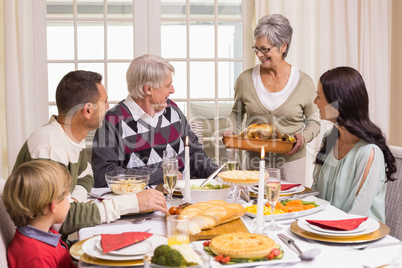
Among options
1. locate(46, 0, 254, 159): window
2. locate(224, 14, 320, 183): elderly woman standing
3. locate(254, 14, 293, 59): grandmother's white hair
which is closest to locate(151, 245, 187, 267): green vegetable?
locate(224, 14, 320, 183): elderly woman standing

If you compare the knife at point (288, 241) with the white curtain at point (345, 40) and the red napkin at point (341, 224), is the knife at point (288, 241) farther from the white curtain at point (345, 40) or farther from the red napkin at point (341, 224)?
the white curtain at point (345, 40)

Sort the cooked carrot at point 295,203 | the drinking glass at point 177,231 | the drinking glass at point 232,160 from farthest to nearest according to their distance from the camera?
1. the drinking glass at point 232,160
2. the cooked carrot at point 295,203
3. the drinking glass at point 177,231

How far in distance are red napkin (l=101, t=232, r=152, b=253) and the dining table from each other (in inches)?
2.2

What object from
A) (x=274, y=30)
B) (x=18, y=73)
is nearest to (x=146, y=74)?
(x=274, y=30)

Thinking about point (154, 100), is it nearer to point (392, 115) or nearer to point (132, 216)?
point (132, 216)

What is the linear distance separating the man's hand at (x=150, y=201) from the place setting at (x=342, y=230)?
18.9 inches

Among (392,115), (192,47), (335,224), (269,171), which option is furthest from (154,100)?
(392,115)

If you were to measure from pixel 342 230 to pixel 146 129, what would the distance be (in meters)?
1.46

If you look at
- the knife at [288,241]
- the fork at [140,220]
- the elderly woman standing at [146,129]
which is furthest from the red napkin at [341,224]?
the elderly woman standing at [146,129]

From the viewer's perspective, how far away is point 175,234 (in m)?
1.23

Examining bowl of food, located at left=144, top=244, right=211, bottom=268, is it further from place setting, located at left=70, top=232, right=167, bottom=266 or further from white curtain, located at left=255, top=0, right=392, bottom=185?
white curtain, located at left=255, top=0, right=392, bottom=185

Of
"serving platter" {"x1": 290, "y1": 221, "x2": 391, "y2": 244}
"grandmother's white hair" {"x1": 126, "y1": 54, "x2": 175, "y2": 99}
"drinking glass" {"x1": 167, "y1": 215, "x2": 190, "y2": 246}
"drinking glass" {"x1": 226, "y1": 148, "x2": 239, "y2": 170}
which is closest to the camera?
"drinking glass" {"x1": 167, "y1": 215, "x2": 190, "y2": 246}

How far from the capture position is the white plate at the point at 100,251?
1302 millimetres

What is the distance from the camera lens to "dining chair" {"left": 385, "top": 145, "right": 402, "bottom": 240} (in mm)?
2150
